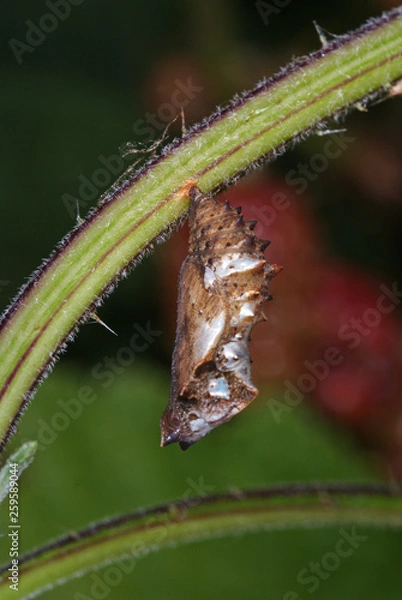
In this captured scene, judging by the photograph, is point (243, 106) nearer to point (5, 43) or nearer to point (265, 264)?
point (265, 264)

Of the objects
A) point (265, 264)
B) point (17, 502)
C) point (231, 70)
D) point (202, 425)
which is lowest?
point (202, 425)

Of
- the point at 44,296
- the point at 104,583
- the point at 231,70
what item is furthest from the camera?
the point at 231,70

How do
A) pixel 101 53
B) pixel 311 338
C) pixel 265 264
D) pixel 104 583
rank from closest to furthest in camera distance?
pixel 265 264, pixel 104 583, pixel 311 338, pixel 101 53

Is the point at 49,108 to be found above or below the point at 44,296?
above

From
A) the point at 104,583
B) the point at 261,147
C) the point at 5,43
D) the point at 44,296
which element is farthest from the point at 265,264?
the point at 5,43
